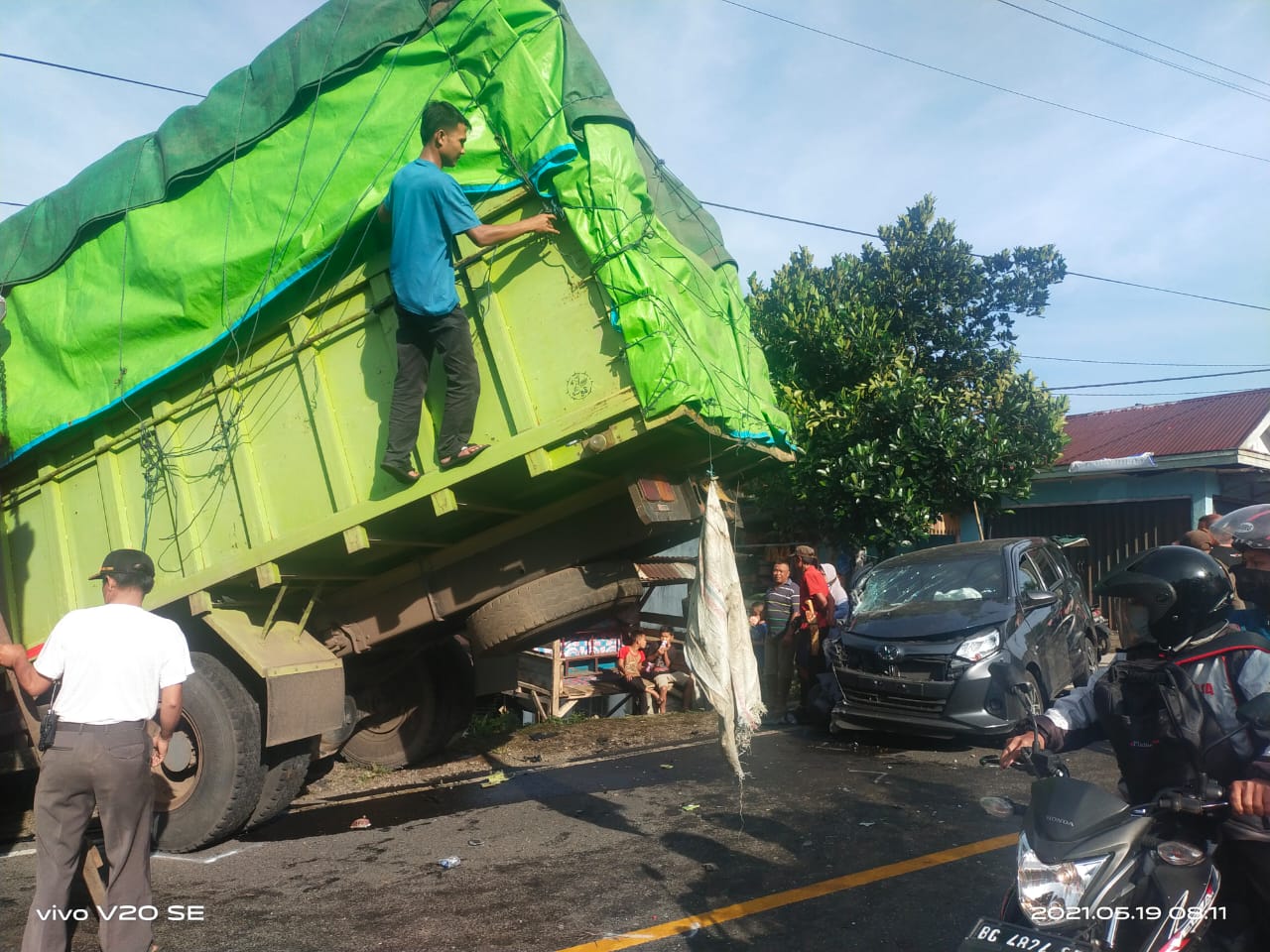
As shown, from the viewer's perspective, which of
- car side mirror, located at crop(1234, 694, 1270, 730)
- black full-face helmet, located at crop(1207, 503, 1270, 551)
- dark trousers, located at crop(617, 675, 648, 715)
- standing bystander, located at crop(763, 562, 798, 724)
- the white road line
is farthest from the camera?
dark trousers, located at crop(617, 675, 648, 715)

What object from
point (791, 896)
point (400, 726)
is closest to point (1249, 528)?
point (791, 896)

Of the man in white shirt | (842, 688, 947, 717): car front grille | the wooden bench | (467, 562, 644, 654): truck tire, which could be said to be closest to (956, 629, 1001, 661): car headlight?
(842, 688, 947, 717): car front grille

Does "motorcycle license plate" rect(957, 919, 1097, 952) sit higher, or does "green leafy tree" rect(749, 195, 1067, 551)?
"green leafy tree" rect(749, 195, 1067, 551)

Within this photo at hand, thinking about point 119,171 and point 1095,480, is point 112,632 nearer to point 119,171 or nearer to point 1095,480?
point 119,171

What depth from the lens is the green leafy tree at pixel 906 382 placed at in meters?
11.1

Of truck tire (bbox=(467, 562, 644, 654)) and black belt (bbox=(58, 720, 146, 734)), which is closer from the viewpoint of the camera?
black belt (bbox=(58, 720, 146, 734))

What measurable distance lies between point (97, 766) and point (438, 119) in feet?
10.9

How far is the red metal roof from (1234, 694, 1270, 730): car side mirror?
13.1 m

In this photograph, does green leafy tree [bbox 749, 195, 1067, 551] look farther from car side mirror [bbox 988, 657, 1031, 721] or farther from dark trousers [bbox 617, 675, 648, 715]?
car side mirror [bbox 988, 657, 1031, 721]

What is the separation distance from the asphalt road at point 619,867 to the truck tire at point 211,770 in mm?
184

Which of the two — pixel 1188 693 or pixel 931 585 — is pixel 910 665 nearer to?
pixel 931 585

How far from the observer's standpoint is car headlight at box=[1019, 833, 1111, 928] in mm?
2446

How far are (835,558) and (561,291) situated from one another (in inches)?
362

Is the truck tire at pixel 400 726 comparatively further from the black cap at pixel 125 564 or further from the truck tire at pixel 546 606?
the black cap at pixel 125 564
